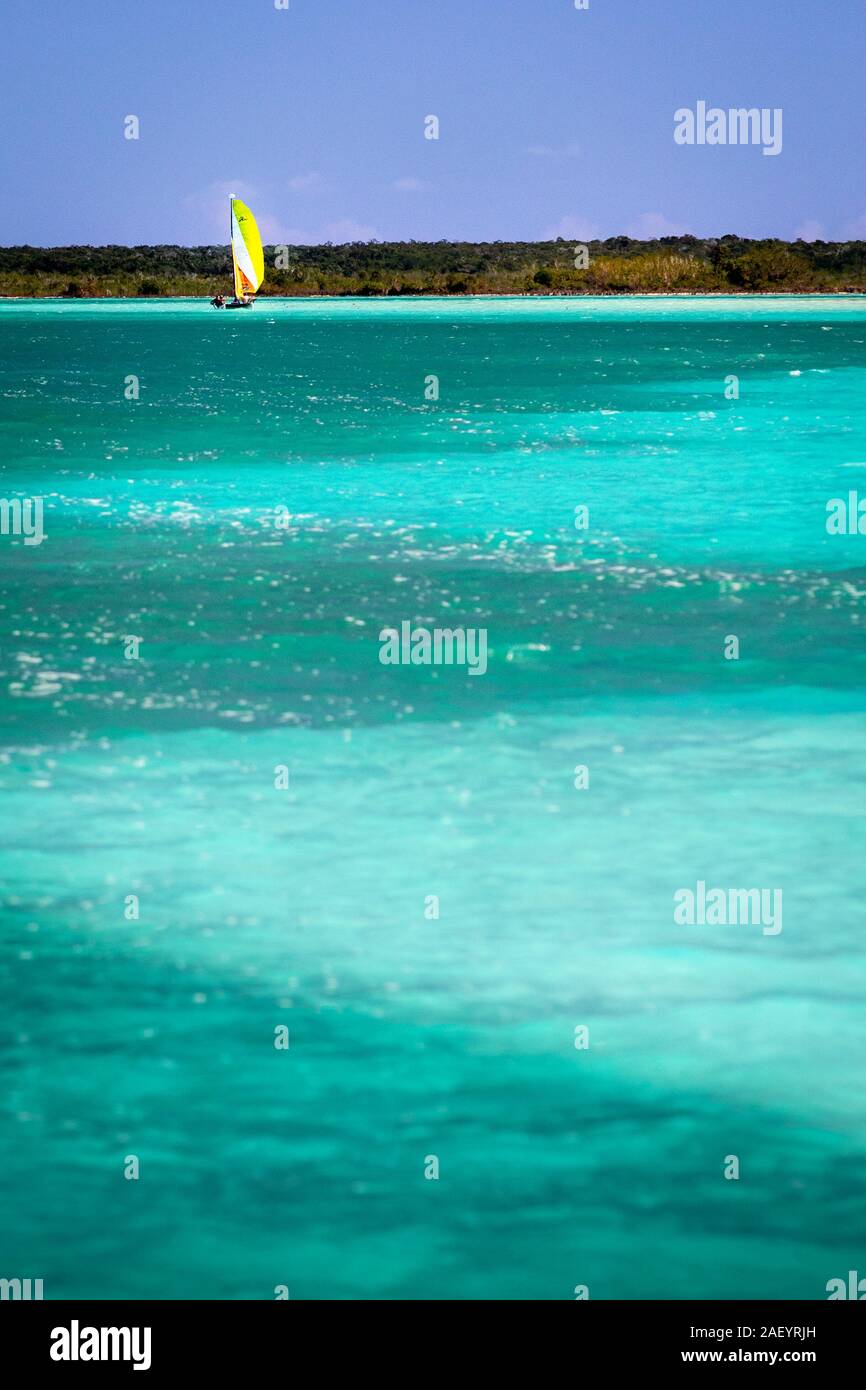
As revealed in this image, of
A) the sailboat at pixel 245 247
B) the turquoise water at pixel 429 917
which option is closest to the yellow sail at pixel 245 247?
the sailboat at pixel 245 247

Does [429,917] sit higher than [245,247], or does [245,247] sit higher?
[245,247]

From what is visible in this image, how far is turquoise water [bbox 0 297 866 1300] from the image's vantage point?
5566 millimetres

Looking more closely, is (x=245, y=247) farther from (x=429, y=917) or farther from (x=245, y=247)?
(x=429, y=917)

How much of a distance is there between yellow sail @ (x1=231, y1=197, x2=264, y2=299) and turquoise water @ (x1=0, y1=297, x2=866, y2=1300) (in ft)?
183

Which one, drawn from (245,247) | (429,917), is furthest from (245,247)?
(429,917)

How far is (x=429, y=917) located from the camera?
7816 mm

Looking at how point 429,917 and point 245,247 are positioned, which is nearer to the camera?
point 429,917

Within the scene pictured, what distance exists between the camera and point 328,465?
26.0m

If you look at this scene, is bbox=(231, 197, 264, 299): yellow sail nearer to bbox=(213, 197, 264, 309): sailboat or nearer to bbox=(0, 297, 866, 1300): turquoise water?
bbox=(213, 197, 264, 309): sailboat

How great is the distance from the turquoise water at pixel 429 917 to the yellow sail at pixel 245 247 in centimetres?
5584

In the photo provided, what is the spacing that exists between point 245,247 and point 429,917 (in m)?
68.9

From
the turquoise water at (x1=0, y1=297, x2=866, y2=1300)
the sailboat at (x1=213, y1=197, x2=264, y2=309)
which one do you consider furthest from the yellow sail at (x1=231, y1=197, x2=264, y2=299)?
the turquoise water at (x1=0, y1=297, x2=866, y2=1300)

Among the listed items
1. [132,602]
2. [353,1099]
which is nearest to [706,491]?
[132,602]
